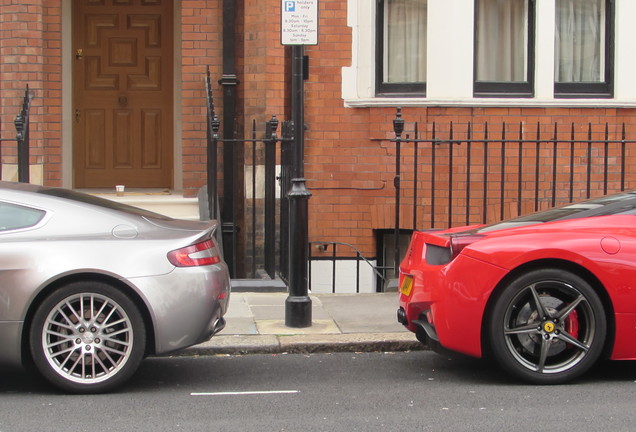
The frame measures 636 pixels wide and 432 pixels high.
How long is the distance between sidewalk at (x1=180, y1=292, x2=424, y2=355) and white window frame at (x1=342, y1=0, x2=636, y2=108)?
9.29 ft

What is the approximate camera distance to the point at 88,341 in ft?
19.5

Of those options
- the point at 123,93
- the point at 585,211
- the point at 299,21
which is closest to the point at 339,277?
the point at 123,93

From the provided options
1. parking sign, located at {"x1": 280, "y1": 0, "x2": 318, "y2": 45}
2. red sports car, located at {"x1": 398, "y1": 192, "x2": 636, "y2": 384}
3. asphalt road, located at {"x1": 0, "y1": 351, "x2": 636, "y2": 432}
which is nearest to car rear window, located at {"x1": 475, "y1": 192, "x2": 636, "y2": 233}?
red sports car, located at {"x1": 398, "y1": 192, "x2": 636, "y2": 384}

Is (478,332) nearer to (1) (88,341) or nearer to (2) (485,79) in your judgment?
(1) (88,341)

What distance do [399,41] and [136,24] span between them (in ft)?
11.3

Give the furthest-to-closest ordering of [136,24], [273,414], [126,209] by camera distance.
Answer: [136,24]
[126,209]
[273,414]

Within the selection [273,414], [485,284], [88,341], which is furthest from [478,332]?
[88,341]

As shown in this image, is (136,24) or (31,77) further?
(136,24)

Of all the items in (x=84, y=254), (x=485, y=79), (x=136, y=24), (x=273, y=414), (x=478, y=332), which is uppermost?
(x=136, y=24)

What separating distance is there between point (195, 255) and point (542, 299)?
221cm

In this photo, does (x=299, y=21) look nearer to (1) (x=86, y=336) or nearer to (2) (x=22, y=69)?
(1) (x=86, y=336)

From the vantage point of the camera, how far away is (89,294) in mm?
5945

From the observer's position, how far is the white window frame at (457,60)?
10.9 metres

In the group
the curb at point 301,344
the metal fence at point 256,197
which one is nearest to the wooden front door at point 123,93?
the metal fence at point 256,197
